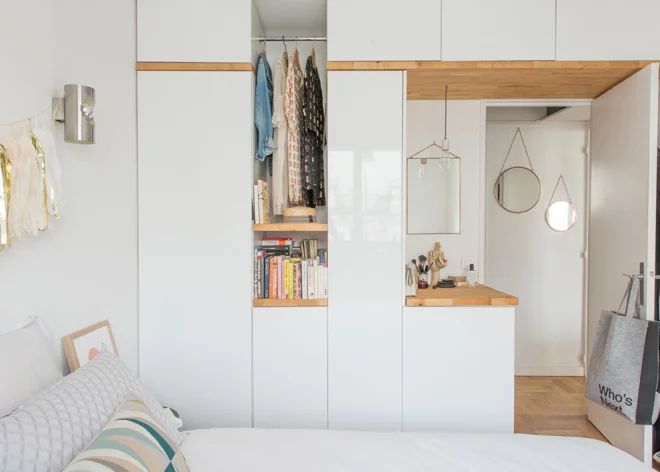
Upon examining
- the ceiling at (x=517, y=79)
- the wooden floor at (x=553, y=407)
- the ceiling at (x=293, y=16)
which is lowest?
the wooden floor at (x=553, y=407)

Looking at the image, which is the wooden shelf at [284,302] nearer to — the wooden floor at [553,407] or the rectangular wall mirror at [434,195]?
the rectangular wall mirror at [434,195]

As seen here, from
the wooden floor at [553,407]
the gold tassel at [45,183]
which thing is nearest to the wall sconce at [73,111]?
the gold tassel at [45,183]

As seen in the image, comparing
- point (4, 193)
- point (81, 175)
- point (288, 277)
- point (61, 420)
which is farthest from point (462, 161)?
point (61, 420)

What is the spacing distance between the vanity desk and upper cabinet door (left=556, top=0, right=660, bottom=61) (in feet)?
4.49

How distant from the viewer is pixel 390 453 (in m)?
1.38

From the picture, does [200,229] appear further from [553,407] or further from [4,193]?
[553,407]

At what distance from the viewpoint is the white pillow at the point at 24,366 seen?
116cm

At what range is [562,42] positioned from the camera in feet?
7.52

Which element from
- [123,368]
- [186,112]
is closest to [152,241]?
[186,112]

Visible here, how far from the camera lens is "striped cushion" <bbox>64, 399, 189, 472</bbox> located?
90 cm

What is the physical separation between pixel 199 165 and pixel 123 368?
1188mm

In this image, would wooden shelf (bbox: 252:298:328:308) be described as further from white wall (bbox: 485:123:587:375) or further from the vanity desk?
white wall (bbox: 485:123:587:375)

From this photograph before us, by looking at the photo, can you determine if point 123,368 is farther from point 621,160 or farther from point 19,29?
point 621,160

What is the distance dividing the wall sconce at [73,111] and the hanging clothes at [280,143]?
101cm
